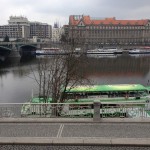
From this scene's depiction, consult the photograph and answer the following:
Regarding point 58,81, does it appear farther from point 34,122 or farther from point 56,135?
point 56,135

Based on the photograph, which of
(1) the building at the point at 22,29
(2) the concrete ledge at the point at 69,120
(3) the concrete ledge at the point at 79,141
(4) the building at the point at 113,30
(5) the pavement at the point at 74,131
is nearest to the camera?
(3) the concrete ledge at the point at 79,141

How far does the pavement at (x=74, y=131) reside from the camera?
8.34 m

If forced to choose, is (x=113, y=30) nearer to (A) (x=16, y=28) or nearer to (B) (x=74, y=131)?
(A) (x=16, y=28)

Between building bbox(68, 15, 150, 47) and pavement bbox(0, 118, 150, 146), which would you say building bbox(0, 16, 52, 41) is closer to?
building bbox(68, 15, 150, 47)

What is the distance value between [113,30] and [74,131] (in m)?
128

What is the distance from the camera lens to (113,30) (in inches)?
5241

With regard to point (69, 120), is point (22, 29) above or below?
above

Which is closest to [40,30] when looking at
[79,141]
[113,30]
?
[113,30]

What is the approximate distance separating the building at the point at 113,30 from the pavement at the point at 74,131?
12012cm

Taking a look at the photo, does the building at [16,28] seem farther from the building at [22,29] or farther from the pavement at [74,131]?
the pavement at [74,131]

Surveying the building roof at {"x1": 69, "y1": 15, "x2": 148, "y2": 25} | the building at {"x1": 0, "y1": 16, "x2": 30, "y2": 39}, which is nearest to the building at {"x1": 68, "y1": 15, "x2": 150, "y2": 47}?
the building roof at {"x1": 69, "y1": 15, "x2": 148, "y2": 25}

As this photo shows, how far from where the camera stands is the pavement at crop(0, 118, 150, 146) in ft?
27.4

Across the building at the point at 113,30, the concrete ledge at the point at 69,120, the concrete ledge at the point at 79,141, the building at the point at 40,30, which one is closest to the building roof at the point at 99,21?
the building at the point at 113,30

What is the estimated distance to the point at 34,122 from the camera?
1016 cm
